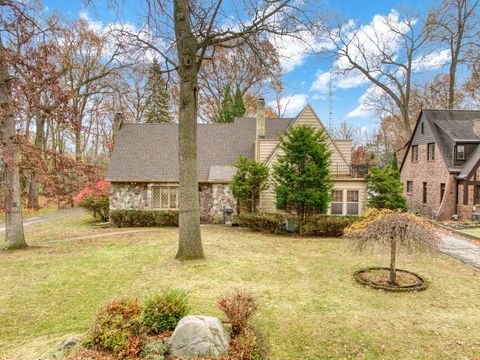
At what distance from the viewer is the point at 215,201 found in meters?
18.2

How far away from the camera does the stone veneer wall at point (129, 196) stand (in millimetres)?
18141

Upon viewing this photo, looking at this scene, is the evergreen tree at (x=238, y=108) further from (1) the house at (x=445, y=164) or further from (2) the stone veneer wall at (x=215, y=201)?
(1) the house at (x=445, y=164)

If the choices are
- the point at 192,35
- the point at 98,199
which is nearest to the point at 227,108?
the point at 98,199

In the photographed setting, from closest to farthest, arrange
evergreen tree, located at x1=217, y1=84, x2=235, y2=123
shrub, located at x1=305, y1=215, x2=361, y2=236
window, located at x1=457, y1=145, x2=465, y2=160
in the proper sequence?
shrub, located at x1=305, y1=215, x2=361, y2=236 → window, located at x1=457, y1=145, x2=465, y2=160 → evergreen tree, located at x1=217, y1=84, x2=235, y2=123

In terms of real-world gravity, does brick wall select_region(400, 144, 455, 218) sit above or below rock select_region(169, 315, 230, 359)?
above

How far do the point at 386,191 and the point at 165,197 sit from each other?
12021 mm

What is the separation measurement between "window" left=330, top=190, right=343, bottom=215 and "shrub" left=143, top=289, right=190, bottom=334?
42.8 feet

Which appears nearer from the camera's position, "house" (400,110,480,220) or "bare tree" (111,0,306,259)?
"bare tree" (111,0,306,259)

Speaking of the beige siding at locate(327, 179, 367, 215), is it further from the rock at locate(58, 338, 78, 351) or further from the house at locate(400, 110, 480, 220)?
the rock at locate(58, 338, 78, 351)

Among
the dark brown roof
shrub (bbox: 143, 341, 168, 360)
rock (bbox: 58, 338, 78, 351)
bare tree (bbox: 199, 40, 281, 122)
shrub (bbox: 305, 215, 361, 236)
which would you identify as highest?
bare tree (bbox: 199, 40, 281, 122)

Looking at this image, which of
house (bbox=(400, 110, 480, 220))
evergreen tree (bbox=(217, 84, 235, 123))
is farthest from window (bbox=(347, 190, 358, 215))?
evergreen tree (bbox=(217, 84, 235, 123))

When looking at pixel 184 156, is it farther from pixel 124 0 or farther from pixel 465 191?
pixel 465 191

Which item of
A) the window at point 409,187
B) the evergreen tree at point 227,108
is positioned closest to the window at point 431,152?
the window at point 409,187

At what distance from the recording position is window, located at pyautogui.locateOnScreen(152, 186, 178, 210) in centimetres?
1828
